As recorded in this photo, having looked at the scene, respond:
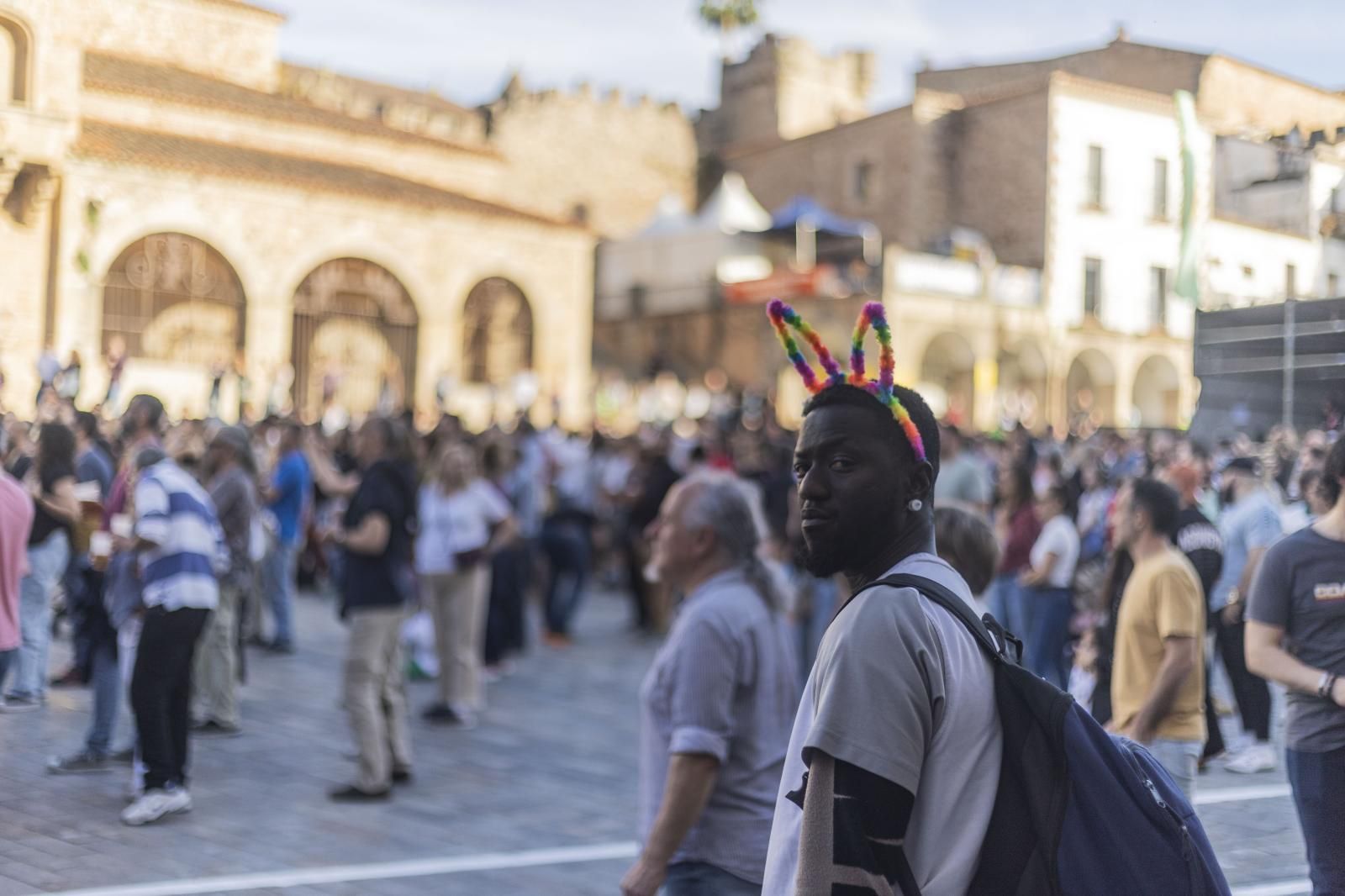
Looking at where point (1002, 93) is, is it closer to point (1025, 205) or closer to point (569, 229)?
point (1025, 205)

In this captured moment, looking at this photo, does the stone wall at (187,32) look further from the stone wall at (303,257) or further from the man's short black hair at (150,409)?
the stone wall at (303,257)

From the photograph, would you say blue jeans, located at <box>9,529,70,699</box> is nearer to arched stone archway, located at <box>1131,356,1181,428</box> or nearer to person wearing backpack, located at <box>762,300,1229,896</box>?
person wearing backpack, located at <box>762,300,1229,896</box>

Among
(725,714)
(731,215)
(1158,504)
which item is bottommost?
(725,714)

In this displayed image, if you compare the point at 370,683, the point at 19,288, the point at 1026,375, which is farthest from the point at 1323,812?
the point at 1026,375

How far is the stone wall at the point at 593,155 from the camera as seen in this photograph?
45500 millimetres

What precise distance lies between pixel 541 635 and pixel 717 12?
4182 centimetres

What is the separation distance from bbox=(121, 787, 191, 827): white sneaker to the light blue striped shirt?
897 mm

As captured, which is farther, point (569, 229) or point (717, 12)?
point (717, 12)

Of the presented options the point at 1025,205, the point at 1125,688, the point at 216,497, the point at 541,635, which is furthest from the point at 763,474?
the point at 1025,205

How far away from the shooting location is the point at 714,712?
11.6ft

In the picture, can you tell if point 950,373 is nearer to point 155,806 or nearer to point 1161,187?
point 1161,187

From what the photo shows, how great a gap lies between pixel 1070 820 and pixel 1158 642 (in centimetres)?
347

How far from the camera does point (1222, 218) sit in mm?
5586

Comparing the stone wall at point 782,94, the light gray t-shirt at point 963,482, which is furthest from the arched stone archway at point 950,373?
the light gray t-shirt at point 963,482
